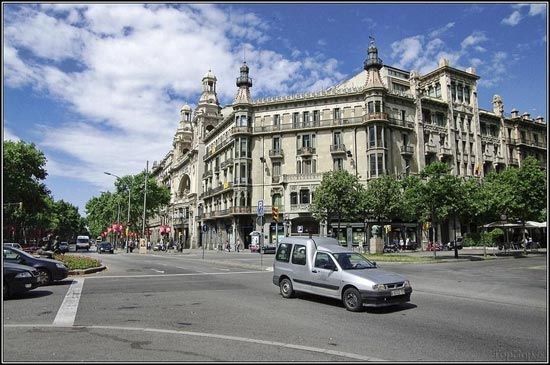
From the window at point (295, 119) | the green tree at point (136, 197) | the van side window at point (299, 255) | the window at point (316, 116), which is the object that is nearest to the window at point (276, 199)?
the window at point (295, 119)

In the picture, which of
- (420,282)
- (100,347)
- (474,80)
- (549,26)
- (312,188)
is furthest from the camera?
(474,80)

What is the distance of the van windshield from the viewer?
10.7 metres

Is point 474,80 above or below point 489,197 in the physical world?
above

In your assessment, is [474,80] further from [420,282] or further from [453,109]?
[420,282]

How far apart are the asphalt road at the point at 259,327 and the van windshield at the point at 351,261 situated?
1066 mm

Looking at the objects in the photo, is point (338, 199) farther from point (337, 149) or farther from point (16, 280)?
point (16, 280)

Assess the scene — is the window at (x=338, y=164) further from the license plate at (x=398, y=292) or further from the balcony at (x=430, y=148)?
the license plate at (x=398, y=292)

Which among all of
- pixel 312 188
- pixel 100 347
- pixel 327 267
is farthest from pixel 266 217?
pixel 100 347

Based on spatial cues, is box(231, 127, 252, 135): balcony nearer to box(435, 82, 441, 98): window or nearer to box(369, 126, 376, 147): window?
box(369, 126, 376, 147): window

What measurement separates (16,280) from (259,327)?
755 cm

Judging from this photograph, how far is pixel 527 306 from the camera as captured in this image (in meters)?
11.0

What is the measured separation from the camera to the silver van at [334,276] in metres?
9.73

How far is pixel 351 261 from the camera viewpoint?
11.0m

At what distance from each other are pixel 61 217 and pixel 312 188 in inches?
3144
